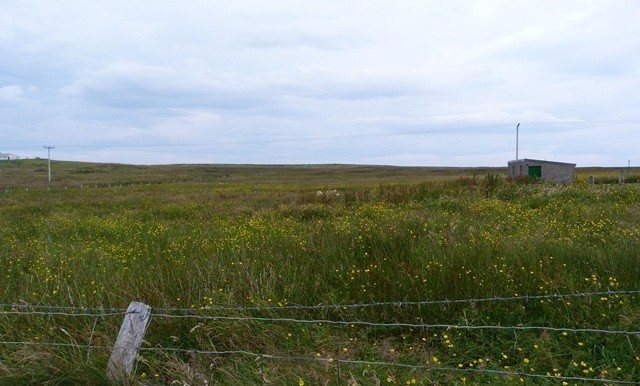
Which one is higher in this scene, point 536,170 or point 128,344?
point 536,170

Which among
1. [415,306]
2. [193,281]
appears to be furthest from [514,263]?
[193,281]

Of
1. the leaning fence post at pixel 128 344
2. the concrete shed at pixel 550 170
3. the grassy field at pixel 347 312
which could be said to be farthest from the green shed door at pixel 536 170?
the leaning fence post at pixel 128 344

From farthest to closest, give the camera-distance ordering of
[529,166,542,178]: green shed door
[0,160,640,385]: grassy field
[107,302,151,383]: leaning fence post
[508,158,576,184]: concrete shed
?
[529,166,542,178]: green shed door → [508,158,576,184]: concrete shed → [0,160,640,385]: grassy field → [107,302,151,383]: leaning fence post

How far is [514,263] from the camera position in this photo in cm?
549

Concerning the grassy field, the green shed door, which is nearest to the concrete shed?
the green shed door

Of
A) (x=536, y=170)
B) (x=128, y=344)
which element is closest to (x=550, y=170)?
(x=536, y=170)

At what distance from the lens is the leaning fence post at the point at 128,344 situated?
145 inches

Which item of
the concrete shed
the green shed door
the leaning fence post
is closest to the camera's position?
the leaning fence post

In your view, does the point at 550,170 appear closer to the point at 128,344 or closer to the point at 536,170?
the point at 536,170

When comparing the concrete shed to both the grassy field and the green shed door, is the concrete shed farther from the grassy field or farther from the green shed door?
the grassy field

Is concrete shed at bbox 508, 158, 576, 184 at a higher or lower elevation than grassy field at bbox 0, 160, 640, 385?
higher

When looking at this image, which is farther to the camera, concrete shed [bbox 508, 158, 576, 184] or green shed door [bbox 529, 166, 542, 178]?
green shed door [bbox 529, 166, 542, 178]

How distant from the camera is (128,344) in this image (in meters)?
3.73

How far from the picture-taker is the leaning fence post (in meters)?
3.70
